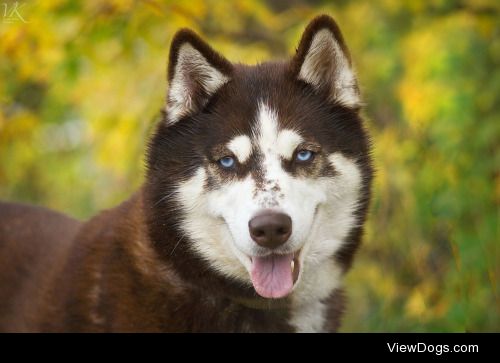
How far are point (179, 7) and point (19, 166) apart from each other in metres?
5.09

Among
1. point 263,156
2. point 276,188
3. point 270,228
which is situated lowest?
point 270,228

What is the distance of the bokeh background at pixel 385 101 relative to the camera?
4.99 metres

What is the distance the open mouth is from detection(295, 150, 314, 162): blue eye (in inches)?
16.1

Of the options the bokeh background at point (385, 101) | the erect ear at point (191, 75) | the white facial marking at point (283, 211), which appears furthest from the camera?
the bokeh background at point (385, 101)

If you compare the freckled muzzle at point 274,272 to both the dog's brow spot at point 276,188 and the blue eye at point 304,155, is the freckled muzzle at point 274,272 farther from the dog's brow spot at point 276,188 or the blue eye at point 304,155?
the blue eye at point 304,155

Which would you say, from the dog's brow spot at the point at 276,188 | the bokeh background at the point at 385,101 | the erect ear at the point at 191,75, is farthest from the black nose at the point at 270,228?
the bokeh background at the point at 385,101

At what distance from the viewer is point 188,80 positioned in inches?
139

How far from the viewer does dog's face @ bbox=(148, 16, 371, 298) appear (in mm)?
3242

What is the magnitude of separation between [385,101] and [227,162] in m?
4.85

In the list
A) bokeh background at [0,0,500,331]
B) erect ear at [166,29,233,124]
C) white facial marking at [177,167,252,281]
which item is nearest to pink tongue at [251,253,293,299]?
white facial marking at [177,167,252,281]

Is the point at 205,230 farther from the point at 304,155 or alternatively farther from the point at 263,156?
the point at 304,155

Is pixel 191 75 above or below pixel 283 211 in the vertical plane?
above

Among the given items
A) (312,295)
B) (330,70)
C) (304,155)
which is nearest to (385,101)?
(330,70)

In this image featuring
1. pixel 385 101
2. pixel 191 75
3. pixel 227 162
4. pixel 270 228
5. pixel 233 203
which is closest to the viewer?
pixel 270 228
